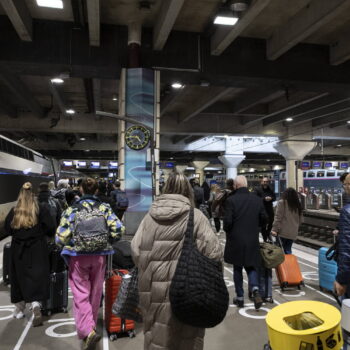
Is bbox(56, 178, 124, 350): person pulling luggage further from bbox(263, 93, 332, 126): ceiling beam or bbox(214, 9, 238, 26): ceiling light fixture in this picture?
bbox(263, 93, 332, 126): ceiling beam

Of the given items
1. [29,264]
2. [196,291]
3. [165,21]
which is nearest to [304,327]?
[196,291]

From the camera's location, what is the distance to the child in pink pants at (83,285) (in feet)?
12.1

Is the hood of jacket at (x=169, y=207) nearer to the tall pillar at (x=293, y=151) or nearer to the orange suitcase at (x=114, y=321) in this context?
the orange suitcase at (x=114, y=321)

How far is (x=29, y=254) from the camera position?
A: 4.43 metres

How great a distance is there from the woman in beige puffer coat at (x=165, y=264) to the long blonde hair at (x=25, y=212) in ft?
7.26

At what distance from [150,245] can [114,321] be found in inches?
73.2

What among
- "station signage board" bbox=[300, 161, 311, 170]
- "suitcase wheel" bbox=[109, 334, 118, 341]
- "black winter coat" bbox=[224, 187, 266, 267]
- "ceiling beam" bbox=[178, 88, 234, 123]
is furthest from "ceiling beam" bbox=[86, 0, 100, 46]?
"station signage board" bbox=[300, 161, 311, 170]

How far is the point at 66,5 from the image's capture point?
882 cm

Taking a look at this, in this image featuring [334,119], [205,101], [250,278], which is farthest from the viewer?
[334,119]

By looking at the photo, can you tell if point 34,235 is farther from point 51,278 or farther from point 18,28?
point 18,28

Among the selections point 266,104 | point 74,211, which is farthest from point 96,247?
point 266,104

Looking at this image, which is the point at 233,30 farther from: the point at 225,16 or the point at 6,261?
the point at 6,261

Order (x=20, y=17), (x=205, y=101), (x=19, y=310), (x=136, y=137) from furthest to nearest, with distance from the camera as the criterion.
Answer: (x=205, y=101) → (x=136, y=137) → (x=20, y=17) → (x=19, y=310)

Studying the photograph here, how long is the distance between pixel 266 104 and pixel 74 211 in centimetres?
1587
